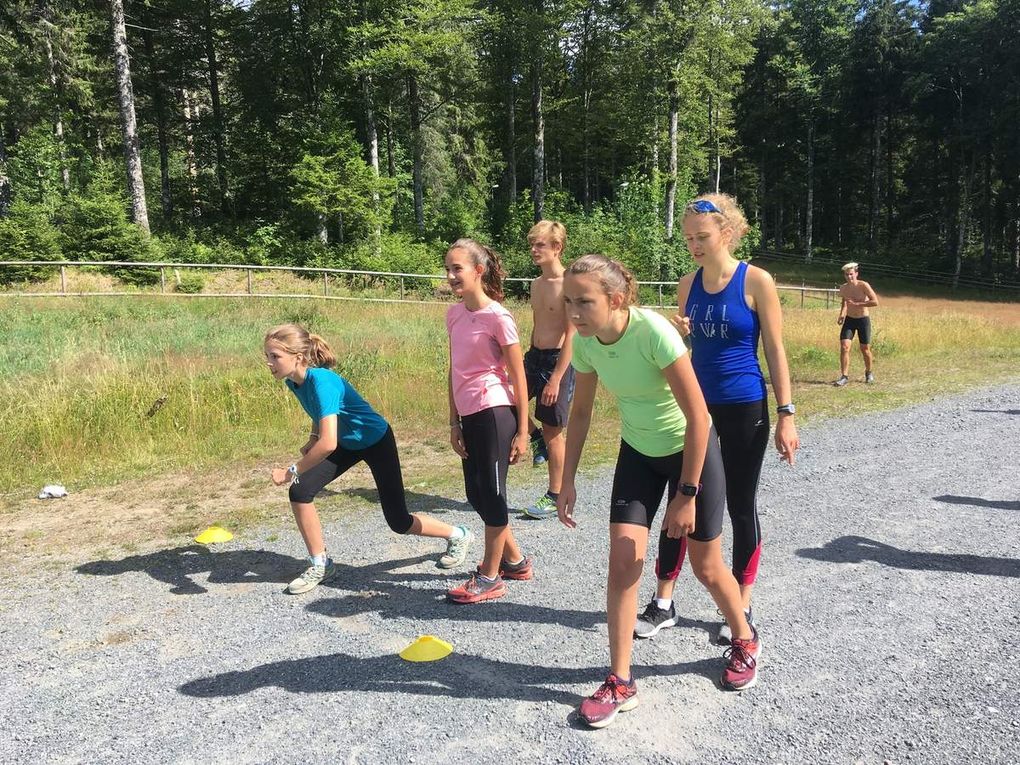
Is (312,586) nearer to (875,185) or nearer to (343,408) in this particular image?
(343,408)

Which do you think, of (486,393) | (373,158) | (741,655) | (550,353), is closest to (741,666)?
(741,655)

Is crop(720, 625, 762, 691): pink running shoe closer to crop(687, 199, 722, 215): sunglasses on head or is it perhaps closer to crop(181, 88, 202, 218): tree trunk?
crop(687, 199, 722, 215): sunglasses on head

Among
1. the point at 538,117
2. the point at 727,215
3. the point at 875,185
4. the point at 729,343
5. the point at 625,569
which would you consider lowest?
the point at 625,569

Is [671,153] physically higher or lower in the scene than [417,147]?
lower

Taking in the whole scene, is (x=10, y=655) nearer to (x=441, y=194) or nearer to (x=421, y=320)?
(x=421, y=320)

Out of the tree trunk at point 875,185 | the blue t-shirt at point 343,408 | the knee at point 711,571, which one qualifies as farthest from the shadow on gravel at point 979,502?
the tree trunk at point 875,185

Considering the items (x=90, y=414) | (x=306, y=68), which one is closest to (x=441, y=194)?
(x=306, y=68)

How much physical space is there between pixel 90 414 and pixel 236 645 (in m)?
5.07

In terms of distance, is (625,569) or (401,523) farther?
(401,523)

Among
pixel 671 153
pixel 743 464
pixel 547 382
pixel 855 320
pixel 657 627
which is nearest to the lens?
pixel 743 464

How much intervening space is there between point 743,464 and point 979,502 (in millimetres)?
3530

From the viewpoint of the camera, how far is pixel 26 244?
20.1m

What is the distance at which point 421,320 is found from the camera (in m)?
16.3

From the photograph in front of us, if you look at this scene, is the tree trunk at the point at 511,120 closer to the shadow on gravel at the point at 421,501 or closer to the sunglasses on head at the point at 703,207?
the shadow on gravel at the point at 421,501
